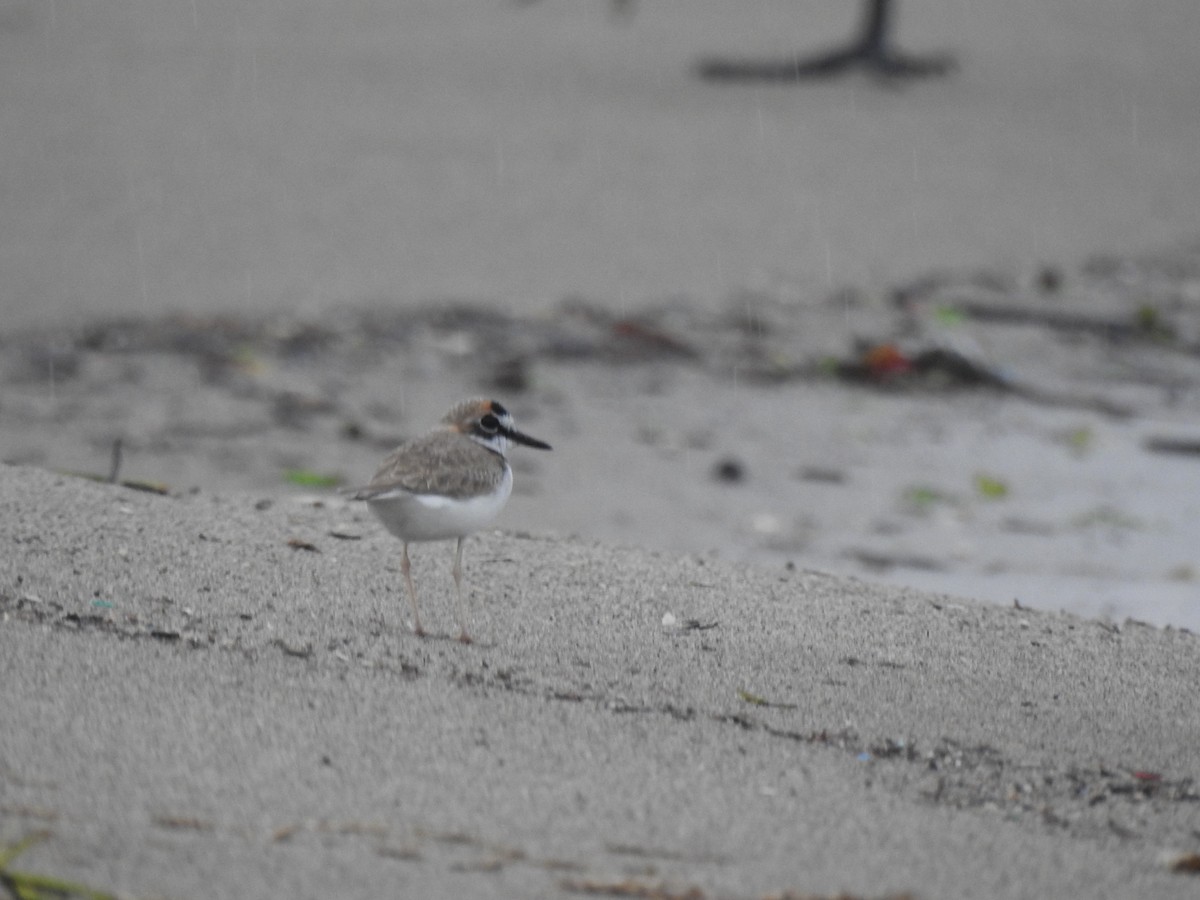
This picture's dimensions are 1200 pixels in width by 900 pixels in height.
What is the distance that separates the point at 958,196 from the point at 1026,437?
5292 millimetres

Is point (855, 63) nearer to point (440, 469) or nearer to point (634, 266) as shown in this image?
point (634, 266)

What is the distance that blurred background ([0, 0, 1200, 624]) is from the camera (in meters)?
7.25

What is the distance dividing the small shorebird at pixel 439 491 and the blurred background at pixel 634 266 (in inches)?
99.9

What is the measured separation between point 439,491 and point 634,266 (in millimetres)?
7352

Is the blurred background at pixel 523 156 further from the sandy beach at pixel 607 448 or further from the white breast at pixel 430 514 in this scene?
the white breast at pixel 430 514

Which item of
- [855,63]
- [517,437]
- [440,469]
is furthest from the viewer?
[855,63]

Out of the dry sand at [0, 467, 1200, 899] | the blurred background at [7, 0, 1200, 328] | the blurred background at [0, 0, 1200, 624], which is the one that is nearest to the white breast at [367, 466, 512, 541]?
the dry sand at [0, 467, 1200, 899]

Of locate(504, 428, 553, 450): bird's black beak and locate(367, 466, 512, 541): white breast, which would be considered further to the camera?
locate(504, 428, 553, 450): bird's black beak

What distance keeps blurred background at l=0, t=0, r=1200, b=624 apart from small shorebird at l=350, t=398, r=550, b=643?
8.33 ft

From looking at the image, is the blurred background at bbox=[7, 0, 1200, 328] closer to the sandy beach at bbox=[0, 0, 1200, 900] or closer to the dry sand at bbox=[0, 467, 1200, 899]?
the sandy beach at bbox=[0, 0, 1200, 900]

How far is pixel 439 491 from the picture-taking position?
3.80m

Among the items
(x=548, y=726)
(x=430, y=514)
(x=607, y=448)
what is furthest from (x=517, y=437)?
(x=607, y=448)

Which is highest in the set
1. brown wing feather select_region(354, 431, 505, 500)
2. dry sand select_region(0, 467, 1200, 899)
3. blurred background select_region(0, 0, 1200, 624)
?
brown wing feather select_region(354, 431, 505, 500)

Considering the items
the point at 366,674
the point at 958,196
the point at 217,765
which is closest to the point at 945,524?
the point at 366,674
